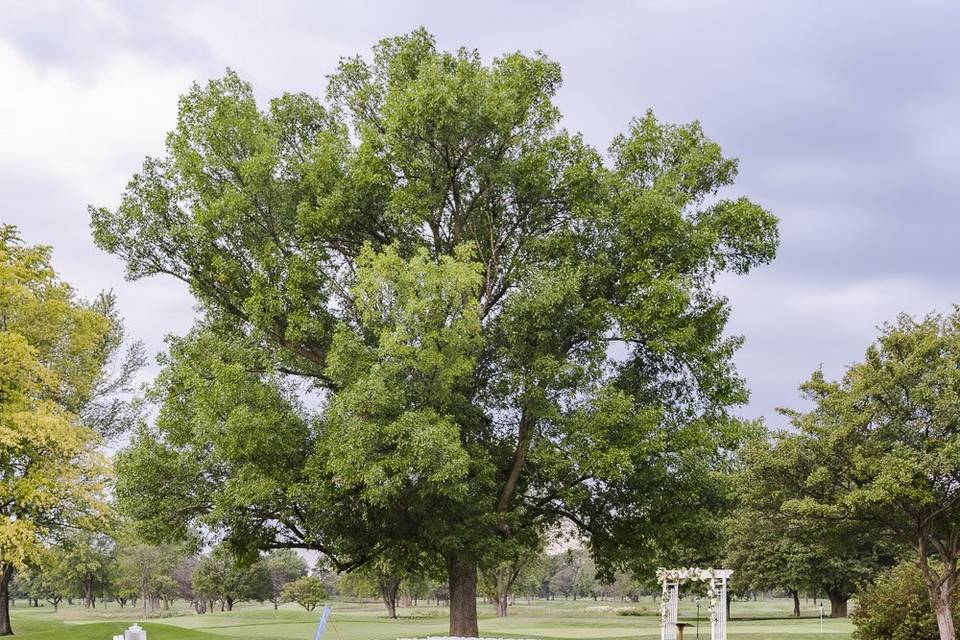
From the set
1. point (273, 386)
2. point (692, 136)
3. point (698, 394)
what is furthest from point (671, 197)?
point (273, 386)

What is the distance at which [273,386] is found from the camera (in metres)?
21.4

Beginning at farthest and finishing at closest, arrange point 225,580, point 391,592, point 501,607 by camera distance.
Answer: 1. point 225,580
2. point 501,607
3. point 391,592

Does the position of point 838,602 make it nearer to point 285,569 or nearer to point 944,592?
point 944,592

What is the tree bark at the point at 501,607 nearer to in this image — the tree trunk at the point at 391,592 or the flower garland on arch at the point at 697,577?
the tree trunk at the point at 391,592

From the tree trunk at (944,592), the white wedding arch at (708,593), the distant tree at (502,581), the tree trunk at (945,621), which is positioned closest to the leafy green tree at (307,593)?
the distant tree at (502,581)

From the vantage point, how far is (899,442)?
21.4 meters

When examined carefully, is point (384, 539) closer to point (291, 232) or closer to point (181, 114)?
point (291, 232)

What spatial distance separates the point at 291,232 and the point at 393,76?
A: 5407mm

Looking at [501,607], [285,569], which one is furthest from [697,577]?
[285,569]

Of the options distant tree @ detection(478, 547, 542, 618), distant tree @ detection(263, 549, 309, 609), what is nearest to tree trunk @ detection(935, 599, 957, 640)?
distant tree @ detection(478, 547, 542, 618)

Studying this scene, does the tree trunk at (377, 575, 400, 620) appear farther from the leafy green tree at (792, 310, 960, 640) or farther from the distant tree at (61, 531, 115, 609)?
the leafy green tree at (792, 310, 960, 640)

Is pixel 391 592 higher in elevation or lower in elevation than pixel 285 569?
higher

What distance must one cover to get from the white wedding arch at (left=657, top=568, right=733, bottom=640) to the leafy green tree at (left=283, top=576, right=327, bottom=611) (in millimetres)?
50945

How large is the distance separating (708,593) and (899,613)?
18.2 ft
